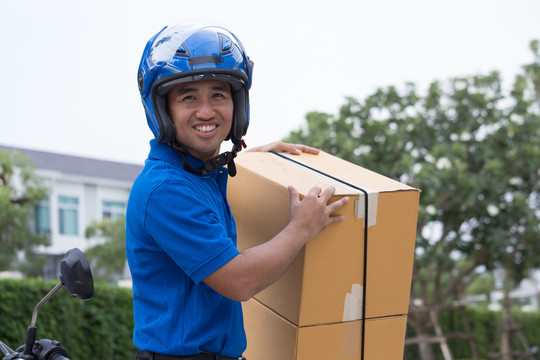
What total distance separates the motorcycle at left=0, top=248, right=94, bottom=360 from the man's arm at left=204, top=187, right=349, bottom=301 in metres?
0.38

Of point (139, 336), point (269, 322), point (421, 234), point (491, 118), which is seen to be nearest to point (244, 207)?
point (269, 322)

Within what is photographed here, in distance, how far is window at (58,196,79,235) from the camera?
3656 centimetres

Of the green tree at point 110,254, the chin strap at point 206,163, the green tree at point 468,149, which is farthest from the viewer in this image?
the green tree at point 110,254

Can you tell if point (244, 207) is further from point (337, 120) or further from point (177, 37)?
point (337, 120)

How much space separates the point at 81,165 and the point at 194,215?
43.1 metres

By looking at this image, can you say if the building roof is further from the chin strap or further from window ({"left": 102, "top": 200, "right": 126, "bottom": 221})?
the chin strap

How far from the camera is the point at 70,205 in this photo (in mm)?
37281

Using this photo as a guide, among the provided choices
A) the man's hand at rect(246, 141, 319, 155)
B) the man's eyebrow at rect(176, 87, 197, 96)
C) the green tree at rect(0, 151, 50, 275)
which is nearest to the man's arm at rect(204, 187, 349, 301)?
the man's eyebrow at rect(176, 87, 197, 96)

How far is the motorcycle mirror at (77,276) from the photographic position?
1.90 m

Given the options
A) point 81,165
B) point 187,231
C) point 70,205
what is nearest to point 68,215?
point 70,205

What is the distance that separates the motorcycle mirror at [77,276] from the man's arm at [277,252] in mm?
373

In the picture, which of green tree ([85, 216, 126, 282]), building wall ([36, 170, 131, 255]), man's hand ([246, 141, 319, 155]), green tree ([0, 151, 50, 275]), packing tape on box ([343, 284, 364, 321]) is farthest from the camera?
building wall ([36, 170, 131, 255])

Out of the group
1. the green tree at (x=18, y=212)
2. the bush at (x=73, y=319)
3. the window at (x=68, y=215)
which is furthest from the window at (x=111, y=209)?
the bush at (x=73, y=319)

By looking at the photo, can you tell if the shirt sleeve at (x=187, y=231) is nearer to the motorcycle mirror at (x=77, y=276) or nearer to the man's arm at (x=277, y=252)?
the man's arm at (x=277, y=252)
